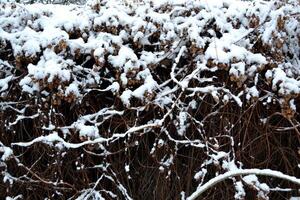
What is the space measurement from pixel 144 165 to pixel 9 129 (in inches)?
38.9

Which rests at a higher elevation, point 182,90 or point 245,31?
point 245,31

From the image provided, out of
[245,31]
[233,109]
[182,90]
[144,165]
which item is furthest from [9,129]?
[245,31]

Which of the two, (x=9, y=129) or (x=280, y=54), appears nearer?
(x=280, y=54)

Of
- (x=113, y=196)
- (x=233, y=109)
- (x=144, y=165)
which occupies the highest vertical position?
(x=233, y=109)

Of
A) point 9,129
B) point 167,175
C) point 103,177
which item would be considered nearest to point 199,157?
point 167,175

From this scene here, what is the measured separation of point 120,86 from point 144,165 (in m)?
0.59

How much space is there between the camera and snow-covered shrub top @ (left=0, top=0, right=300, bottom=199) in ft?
9.43

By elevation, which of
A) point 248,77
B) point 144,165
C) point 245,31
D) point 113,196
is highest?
point 245,31

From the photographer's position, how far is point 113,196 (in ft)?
10.1

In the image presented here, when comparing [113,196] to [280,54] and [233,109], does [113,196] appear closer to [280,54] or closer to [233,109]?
[233,109]

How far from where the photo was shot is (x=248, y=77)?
2.92 meters

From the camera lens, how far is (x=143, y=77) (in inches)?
114

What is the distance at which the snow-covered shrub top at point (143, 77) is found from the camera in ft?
9.43

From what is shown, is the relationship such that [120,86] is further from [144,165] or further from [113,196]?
[113,196]
